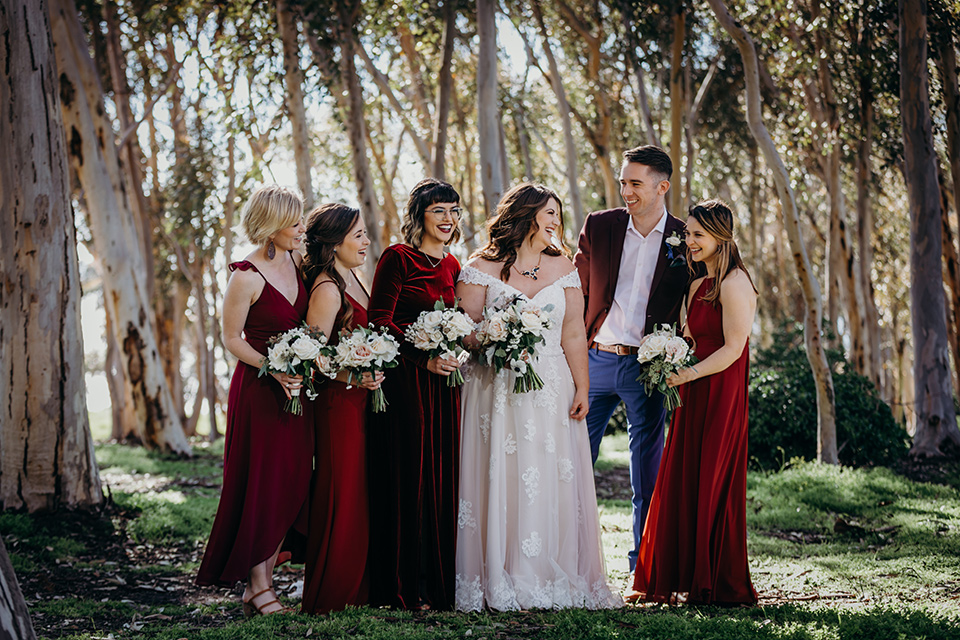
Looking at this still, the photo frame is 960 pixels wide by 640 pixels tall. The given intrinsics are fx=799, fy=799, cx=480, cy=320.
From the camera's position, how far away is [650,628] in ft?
12.6

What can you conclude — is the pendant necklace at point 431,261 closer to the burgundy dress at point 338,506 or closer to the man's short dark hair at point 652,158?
the burgundy dress at point 338,506

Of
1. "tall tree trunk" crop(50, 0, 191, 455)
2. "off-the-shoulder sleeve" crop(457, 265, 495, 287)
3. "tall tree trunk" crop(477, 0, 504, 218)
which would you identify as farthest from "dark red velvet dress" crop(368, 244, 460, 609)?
"tall tree trunk" crop(50, 0, 191, 455)

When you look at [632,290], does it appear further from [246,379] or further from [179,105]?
[179,105]

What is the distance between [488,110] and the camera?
881cm

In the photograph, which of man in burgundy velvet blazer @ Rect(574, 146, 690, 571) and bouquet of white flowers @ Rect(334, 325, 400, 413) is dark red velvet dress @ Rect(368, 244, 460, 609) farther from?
man in burgundy velvet blazer @ Rect(574, 146, 690, 571)

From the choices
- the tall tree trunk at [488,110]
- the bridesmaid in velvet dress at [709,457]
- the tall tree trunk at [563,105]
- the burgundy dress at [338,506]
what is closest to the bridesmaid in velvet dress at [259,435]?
the burgundy dress at [338,506]

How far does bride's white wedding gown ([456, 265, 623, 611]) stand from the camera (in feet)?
14.6

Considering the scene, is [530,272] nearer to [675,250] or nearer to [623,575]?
[675,250]

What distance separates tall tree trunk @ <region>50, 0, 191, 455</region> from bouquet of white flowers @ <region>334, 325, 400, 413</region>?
730 centimetres

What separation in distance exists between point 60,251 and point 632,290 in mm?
4716

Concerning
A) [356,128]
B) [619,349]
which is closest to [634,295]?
[619,349]

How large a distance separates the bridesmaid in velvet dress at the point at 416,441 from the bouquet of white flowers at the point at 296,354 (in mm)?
455

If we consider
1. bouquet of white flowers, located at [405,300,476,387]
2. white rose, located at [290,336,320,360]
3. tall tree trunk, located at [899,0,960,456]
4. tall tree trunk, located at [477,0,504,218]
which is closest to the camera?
white rose, located at [290,336,320,360]

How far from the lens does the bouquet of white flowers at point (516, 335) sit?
439cm
